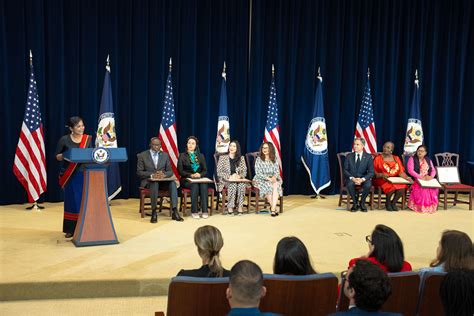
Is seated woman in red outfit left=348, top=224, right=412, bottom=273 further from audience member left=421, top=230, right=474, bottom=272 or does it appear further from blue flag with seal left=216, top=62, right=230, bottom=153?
blue flag with seal left=216, top=62, right=230, bottom=153

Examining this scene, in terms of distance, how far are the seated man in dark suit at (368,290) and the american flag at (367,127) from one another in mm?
6610

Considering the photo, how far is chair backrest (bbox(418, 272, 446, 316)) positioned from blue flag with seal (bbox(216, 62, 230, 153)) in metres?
5.13

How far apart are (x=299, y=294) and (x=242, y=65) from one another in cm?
621

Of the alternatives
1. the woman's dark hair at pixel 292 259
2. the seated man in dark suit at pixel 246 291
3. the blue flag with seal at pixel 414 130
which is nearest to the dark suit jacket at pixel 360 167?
the blue flag with seal at pixel 414 130

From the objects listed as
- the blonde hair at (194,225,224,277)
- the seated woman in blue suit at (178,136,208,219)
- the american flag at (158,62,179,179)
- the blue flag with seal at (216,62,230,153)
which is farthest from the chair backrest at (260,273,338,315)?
the blue flag with seal at (216,62,230,153)

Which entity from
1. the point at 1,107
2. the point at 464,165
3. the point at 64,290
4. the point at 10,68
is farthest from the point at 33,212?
the point at 464,165

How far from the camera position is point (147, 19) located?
25.0 feet

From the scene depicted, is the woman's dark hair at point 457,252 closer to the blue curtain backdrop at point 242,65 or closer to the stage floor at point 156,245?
the stage floor at point 156,245

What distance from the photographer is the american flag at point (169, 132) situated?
745 centimetres

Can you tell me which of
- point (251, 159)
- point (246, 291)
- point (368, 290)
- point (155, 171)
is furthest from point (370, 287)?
point (251, 159)

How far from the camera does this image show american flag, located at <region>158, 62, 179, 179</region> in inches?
293

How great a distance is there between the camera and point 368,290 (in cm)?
203

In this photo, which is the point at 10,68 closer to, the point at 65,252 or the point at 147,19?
the point at 147,19

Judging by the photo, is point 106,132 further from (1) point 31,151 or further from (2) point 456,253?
(2) point 456,253
